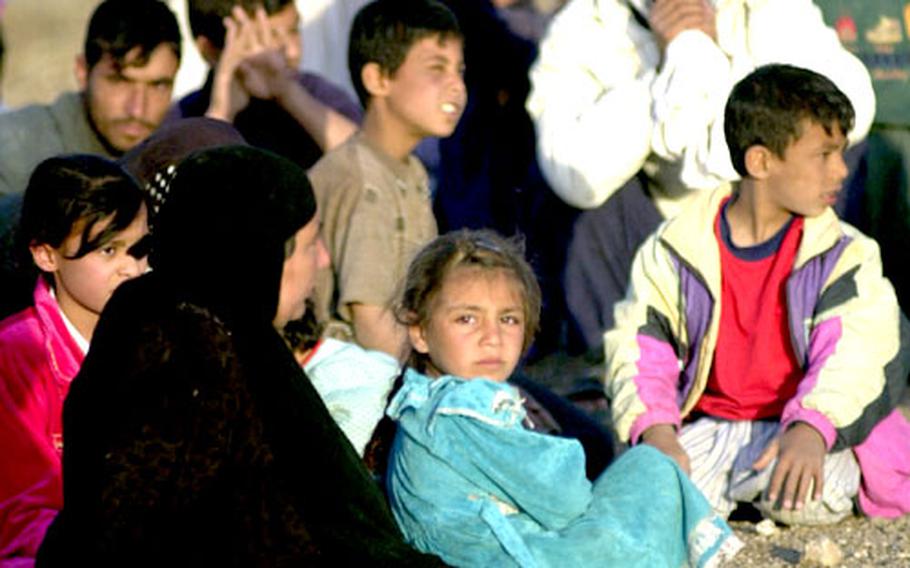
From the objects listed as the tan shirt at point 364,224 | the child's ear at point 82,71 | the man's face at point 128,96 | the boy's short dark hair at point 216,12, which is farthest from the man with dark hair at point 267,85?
the tan shirt at point 364,224

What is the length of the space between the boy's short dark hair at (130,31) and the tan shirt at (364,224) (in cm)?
86

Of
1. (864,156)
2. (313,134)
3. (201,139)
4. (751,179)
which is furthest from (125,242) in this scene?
(864,156)

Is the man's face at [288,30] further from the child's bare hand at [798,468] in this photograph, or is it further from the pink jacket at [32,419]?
the child's bare hand at [798,468]

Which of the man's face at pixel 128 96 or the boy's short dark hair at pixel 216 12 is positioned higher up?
the boy's short dark hair at pixel 216 12

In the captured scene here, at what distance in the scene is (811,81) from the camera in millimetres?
5844

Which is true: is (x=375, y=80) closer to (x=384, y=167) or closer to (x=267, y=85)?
(x=384, y=167)

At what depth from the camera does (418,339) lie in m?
5.05

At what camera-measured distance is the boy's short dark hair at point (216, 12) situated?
761 cm

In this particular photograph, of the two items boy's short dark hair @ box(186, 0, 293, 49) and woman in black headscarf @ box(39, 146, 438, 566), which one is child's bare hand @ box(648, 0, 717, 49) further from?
woman in black headscarf @ box(39, 146, 438, 566)

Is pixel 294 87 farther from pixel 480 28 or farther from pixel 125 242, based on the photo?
pixel 125 242

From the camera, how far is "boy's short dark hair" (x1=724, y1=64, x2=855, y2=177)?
19.1 feet

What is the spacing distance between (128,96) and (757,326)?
239 centimetres

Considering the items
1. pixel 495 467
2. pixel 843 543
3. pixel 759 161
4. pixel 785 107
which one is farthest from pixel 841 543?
pixel 495 467

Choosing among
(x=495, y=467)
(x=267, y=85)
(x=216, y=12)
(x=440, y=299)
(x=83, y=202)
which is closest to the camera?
(x=495, y=467)
